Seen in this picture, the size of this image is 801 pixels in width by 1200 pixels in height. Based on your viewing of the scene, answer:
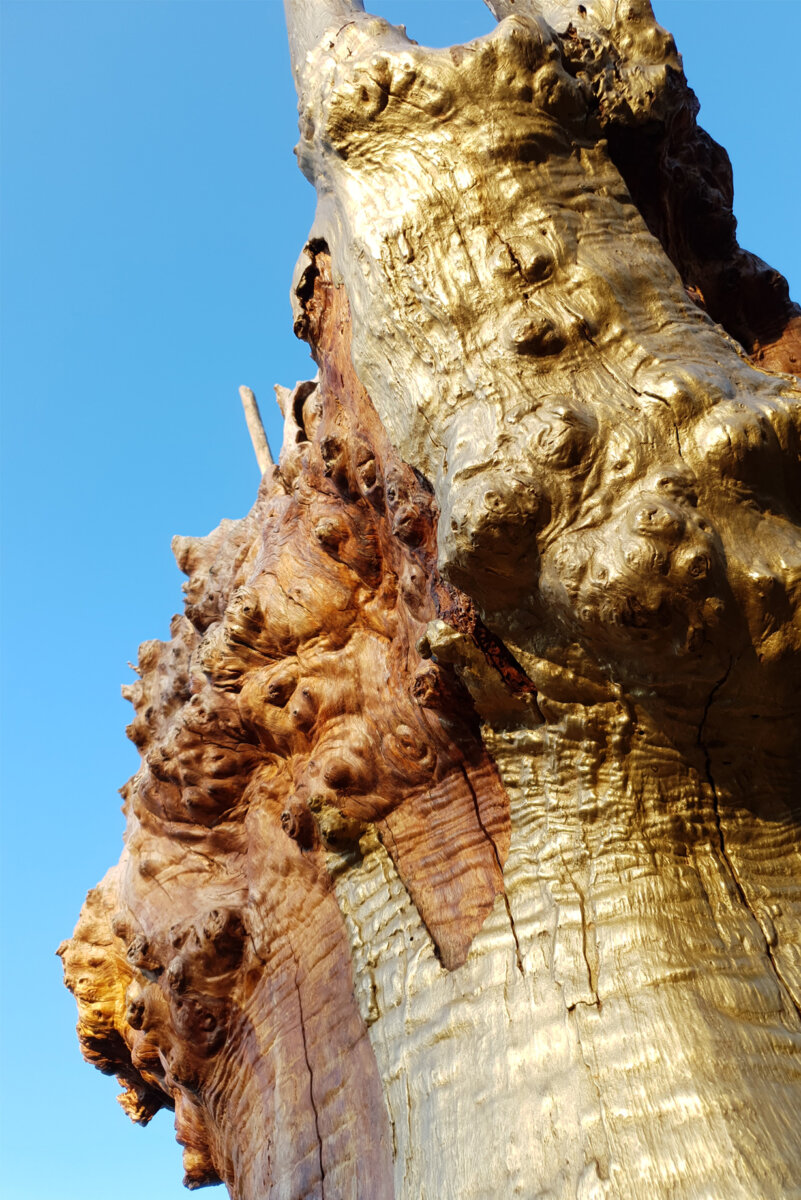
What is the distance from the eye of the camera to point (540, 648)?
1922 millimetres

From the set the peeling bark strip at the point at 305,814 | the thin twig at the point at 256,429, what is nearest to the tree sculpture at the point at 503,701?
the peeling bark strip at the point at 305,814

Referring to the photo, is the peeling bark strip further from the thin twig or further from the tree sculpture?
the thin twig

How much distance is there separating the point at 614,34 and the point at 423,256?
102 cm

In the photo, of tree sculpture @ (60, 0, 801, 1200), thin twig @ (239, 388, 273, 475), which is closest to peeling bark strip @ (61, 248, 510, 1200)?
tree sculpture @ (60, 0, 801, 1200)

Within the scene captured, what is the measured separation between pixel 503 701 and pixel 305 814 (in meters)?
0.69

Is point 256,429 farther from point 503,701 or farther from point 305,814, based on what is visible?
point 503,701

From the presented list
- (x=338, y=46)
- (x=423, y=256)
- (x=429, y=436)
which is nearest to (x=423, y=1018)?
(x=429, y=436)

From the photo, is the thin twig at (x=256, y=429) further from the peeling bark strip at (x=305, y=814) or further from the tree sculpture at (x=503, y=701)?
the tree sculpture at (x=503, y=701)

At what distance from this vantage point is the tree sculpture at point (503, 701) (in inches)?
66.1

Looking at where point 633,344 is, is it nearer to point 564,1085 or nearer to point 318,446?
point 318,446

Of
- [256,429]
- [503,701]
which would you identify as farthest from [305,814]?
[256,429]

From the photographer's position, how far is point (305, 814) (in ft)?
8.12

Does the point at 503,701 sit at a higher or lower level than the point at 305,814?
higher

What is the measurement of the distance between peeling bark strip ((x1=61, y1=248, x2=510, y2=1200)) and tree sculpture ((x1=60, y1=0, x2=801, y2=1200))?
11mm
